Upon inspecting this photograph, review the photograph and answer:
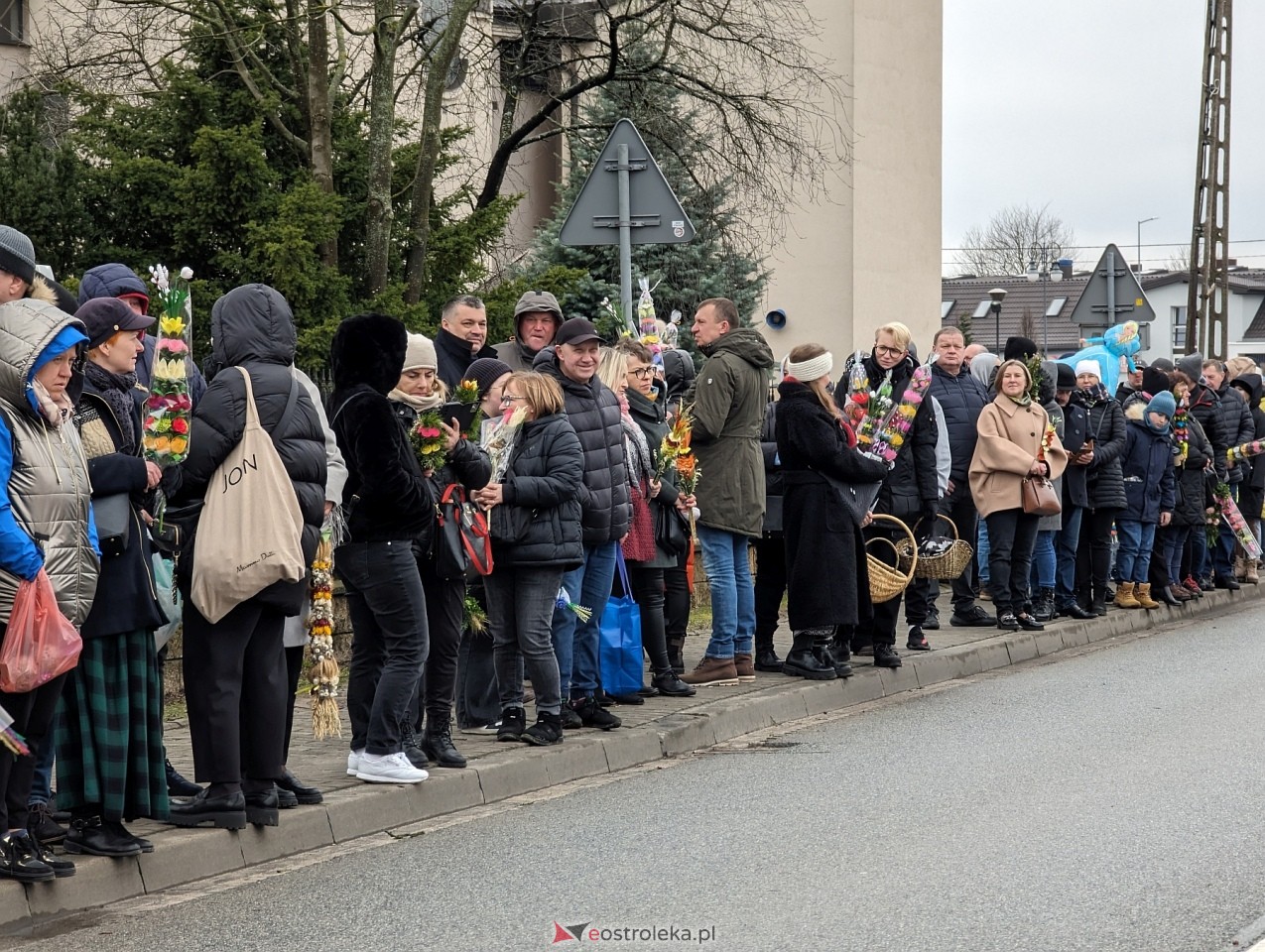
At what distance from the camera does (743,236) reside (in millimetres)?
24875

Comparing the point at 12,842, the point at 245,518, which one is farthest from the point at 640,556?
the point at 12,842

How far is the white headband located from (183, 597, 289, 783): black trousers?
15.2 feet

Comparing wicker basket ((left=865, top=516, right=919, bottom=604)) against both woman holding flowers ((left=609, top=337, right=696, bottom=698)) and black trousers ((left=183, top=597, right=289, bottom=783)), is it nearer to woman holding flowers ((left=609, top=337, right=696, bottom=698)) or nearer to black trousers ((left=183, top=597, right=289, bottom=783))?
woman holding flowers ((left=609, top=337, right=696, bottom=698))

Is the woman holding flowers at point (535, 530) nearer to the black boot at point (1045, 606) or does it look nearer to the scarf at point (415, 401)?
the scarf at point (415, 401)

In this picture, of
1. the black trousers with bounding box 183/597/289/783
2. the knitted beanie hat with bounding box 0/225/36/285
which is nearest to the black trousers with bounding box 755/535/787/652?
the black trousers with bounding box 183/597/289/783

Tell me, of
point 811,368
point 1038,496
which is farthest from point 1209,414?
point 811,368

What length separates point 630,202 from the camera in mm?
11688

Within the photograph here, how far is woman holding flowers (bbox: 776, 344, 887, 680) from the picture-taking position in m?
10.9

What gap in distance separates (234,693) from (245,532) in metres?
0.65

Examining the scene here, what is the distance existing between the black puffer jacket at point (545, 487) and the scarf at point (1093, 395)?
746 cm

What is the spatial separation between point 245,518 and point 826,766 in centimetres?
342

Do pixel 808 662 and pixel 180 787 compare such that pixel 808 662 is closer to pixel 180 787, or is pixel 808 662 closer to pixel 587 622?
pixel 587 622

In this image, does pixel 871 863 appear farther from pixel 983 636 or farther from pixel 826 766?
pixel 983 636

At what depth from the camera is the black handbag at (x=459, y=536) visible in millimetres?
8070
